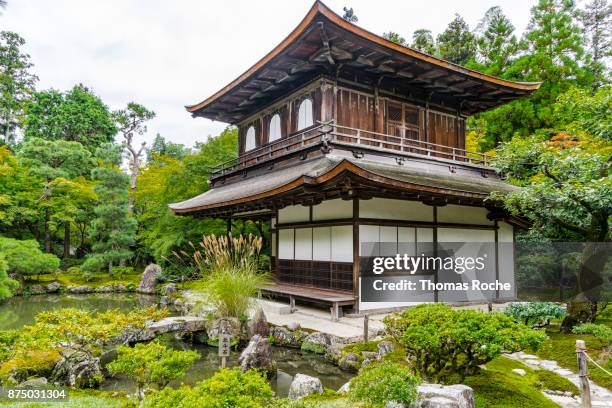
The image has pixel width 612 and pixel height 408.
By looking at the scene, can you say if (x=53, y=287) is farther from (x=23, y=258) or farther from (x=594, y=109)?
(x=594, y=109)

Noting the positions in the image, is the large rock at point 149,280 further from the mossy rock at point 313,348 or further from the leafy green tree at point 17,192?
the mossy rock at point 313,348

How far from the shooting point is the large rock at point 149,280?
622 inches

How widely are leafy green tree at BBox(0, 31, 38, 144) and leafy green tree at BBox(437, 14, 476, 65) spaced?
2983 cm

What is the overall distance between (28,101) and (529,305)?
109 feet

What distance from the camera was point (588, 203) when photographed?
628 cm

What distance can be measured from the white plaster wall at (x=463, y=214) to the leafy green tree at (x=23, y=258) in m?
13.2

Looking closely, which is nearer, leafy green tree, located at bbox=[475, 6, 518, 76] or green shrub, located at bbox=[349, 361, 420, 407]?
green shrub, located at bbox=[349, 361, 420, 407]

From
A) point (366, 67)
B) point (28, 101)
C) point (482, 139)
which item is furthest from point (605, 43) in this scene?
point (28, 101)

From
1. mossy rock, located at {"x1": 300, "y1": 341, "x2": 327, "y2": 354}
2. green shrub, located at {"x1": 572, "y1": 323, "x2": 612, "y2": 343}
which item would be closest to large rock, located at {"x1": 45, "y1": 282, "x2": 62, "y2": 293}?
mossy rock, located at {"x1": 300, "y1": 341, "x2": 327, "y2": 354}

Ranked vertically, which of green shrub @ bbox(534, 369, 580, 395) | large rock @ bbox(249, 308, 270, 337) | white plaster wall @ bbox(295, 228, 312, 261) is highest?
white plaster wall @ bbox(295, 228, 312, 261)

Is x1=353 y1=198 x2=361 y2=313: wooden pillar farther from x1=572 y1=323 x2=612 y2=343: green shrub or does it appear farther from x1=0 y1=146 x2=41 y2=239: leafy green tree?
x1=0 y1=146 x2=41 y2=239: leafy green tree

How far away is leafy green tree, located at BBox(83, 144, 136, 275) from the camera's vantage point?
1711cm

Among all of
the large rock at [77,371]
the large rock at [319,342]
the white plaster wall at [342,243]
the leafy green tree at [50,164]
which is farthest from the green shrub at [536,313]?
the leafy green tree at [50,164]

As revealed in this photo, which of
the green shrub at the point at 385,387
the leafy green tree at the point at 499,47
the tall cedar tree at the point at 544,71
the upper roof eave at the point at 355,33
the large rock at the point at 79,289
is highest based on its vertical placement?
the leafy green tree at the point at 499,47
